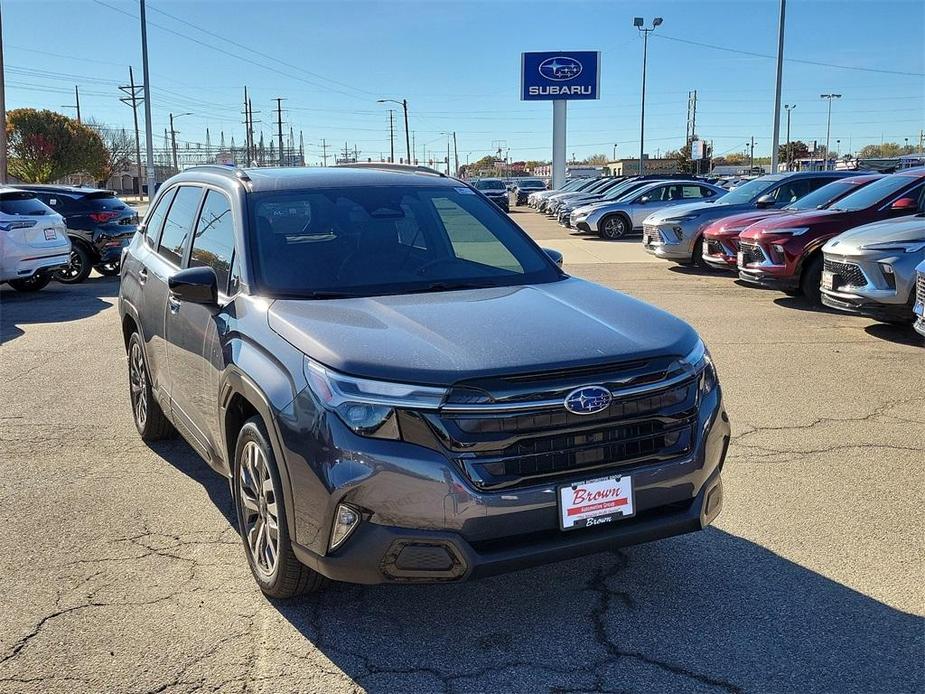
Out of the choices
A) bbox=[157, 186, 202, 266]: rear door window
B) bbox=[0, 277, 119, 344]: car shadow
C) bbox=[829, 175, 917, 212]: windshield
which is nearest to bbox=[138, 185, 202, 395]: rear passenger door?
bbox=[157, 186, 202, 266]: rear door window

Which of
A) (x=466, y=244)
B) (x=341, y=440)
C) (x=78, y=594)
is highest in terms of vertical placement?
(x=466, y=244)

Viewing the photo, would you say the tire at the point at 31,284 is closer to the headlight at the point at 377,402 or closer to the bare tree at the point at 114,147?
the headlight at the point at 377,402

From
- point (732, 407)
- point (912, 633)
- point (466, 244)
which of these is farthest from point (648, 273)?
point (912, 633)

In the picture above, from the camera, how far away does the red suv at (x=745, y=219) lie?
12.3m

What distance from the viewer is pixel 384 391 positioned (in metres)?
2.98

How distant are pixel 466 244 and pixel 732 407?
9.10ft

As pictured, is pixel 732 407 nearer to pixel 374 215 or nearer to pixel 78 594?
pixel 374 215

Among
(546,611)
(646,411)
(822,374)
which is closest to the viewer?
(646,411)

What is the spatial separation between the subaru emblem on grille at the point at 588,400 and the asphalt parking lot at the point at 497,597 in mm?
928

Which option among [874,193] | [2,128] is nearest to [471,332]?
[874,193]

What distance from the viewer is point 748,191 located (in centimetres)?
1591

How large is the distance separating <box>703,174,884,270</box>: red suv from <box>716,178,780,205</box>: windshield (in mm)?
2247

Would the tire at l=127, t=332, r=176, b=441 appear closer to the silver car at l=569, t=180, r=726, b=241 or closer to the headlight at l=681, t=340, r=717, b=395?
the headlight at l=681, t=340, r=717, b=395

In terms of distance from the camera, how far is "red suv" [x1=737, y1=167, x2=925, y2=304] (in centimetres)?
1080
